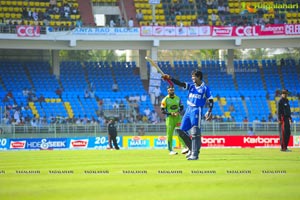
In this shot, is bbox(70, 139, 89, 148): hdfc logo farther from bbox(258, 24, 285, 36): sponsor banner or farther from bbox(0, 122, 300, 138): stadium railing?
bbox(258, 24, 285, 36): sponsor banner

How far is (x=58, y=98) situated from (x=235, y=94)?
12.9m

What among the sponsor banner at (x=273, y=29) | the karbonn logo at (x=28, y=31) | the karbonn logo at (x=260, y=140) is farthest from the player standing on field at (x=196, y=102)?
the sponsor banner at (x=273, y=29)

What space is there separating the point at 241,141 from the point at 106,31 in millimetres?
13857

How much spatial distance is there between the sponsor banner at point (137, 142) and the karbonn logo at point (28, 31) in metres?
11.5

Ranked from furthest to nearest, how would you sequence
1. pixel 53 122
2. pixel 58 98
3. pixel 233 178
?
1. pixel 58 98
2. pixel 53 122
3. pixel 233 178

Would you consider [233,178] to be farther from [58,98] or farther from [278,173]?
[58,98]

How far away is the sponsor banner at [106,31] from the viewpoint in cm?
5053

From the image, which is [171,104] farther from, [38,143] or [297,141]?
[38,143]

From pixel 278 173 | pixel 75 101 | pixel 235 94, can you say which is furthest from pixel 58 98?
pixel 278 173

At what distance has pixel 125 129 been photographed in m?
42.5

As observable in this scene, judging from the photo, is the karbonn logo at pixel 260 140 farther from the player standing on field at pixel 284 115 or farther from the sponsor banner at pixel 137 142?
the player standing on field at pixel 284 115

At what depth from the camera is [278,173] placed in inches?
495

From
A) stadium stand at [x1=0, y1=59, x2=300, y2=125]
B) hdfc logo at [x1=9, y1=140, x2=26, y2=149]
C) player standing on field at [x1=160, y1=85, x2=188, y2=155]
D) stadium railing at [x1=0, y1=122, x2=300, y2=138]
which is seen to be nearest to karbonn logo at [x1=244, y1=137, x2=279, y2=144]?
stadium railing at [x1=0, y1=122, x2=300, y2=138]

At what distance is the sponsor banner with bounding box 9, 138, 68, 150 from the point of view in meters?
41.5
